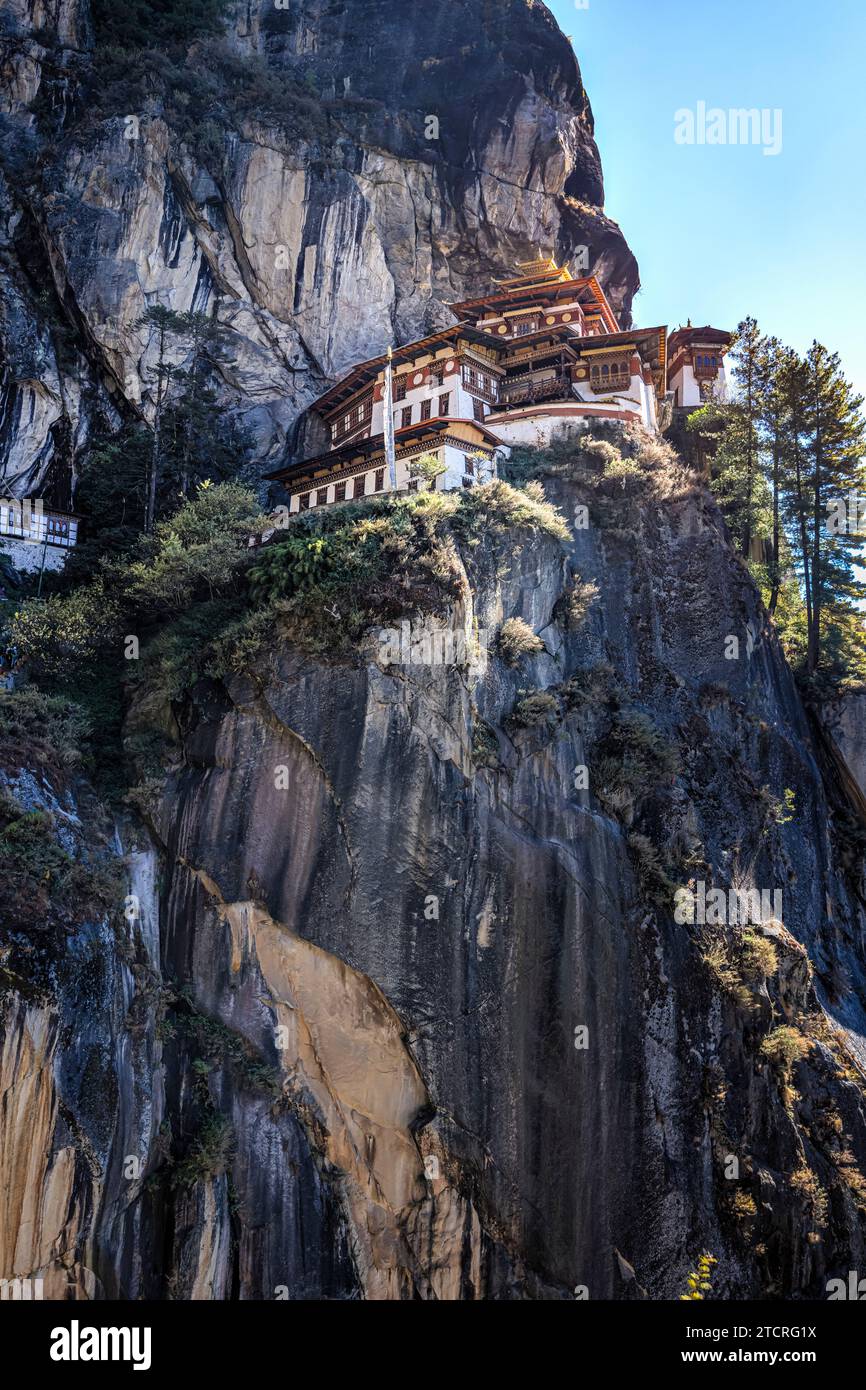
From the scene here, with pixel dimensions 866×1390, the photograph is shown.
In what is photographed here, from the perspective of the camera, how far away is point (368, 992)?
25.6 metres

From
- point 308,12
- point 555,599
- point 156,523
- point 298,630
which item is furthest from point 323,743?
point 308,12

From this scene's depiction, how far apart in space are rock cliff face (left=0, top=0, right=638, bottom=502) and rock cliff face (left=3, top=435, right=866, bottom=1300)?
18.2 m

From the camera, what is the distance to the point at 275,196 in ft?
148

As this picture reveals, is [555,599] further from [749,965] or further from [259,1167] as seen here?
[259,1167]

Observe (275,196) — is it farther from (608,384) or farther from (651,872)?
(651,872)

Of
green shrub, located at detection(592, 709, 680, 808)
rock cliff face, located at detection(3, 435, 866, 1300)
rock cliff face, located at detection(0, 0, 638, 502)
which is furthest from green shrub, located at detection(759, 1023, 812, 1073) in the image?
rock cliff face, located at detection(0, 0, 638, 502)

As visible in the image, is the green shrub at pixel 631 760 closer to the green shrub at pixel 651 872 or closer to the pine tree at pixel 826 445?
the green shrub at pixel 651 872

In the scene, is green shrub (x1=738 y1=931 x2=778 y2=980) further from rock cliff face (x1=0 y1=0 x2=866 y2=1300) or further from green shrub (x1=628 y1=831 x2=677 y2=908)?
green shrub (x1=628 y1=831 x2=677 y2=908)

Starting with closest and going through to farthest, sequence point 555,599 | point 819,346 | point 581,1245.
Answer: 1. point 581,1245
2. point 555,599
3. point 819,346

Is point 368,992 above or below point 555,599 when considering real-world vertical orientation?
below

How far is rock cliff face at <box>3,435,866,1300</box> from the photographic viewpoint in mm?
24297

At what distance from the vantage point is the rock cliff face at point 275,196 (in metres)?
40.2

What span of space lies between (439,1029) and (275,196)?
1393 inches

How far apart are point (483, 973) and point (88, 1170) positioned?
9.46m
